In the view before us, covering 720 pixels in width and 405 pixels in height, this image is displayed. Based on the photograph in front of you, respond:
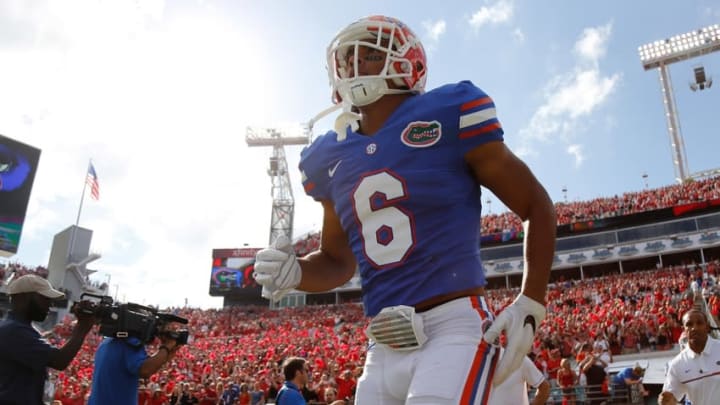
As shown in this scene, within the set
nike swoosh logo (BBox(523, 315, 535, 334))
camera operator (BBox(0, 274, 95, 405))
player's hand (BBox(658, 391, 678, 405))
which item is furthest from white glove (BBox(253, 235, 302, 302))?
player's hand (BBox(658, 391, 678, 405))

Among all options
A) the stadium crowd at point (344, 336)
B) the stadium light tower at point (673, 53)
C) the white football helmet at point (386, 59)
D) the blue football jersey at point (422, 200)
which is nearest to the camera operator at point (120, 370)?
the stadium crowd at point (344, 336)

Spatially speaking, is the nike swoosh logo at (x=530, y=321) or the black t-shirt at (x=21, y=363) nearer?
the nike swoosh logo at (x=530, y=321)

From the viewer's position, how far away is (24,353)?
390 cm

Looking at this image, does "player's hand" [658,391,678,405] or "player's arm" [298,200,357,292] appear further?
"player's hand" [658,391,678,405]

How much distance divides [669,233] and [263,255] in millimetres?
34482

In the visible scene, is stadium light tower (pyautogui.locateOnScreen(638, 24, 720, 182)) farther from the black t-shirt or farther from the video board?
the black t-shirt

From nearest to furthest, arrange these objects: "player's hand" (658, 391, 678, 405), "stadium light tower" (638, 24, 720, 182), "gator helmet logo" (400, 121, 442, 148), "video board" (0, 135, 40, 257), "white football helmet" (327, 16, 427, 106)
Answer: "gator helmet logo" (400, 121, 442, 148)
"white football helmet" (327, 16, 427, 106)
"player's hand" (658, 391, 678, 405)
"video board" (0, 135, 40, 257)
"stadium light tower" (638, 24, 720, 182)

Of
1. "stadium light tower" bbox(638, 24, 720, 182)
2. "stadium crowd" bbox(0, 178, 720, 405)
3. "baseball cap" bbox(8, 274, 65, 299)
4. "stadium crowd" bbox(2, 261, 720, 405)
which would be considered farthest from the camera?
"stadium light tower" bbox(638, 24, 720, 182)

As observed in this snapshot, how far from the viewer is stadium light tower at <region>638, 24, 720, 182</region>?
41781 millimetres

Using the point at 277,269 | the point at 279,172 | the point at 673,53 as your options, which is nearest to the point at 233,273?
the point at 279,172

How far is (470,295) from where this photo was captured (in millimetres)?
1998

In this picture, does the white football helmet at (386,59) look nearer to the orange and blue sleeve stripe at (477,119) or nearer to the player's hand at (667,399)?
the orange and blue sleeve stripe at (477,119)

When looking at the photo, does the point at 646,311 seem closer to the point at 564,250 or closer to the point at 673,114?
the point at 564,250

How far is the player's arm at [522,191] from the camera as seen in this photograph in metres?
1.99
